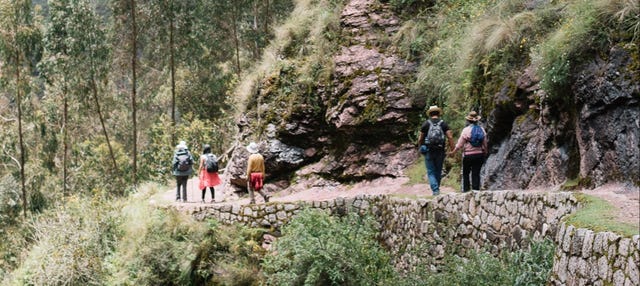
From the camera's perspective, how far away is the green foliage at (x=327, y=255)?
9969 mm

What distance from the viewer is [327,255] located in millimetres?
9992

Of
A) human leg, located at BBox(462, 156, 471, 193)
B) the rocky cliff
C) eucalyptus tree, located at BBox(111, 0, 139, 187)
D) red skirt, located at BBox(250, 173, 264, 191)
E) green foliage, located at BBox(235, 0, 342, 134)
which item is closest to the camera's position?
the rocky cliff

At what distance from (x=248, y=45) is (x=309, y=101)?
52.2 feet

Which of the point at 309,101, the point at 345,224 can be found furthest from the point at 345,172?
the point at 345,224

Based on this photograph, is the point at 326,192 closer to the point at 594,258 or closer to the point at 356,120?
the point at 356,120

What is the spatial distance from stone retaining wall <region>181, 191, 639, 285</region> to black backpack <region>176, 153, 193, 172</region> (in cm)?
121

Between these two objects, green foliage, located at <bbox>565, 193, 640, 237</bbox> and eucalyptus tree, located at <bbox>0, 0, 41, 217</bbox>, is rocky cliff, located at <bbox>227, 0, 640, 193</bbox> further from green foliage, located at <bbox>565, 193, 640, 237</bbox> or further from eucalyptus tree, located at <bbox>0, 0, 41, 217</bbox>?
eucalyptus tree, located at <bbox>0, 0, 41, 217</bbox>

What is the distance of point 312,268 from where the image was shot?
9938 millimetres

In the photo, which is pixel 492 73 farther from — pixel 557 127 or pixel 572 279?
pixel 572 279

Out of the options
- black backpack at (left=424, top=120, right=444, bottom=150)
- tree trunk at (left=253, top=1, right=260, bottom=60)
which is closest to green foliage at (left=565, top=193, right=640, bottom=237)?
black backpack at (left=424, top=120, right=444, bottom=150)

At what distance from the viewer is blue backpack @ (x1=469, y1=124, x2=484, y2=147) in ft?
30.3

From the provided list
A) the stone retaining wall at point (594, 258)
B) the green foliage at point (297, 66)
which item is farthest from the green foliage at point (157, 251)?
the stone retaining wall at point (594, 258)

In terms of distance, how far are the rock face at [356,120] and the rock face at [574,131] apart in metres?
4.23

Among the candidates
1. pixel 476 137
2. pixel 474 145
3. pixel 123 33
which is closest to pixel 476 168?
pixel 474 145
